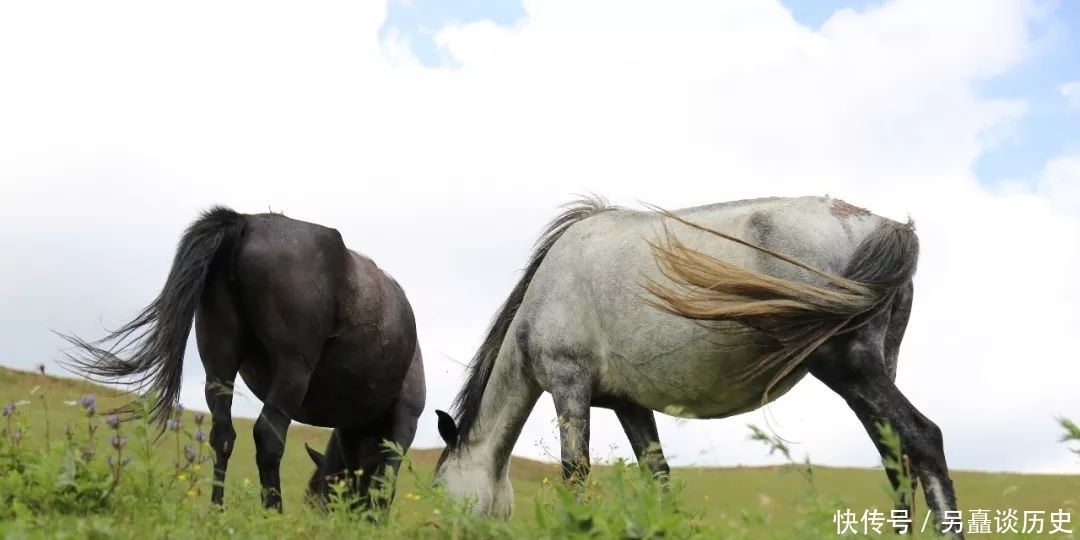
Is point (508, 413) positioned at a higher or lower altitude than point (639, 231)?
lower

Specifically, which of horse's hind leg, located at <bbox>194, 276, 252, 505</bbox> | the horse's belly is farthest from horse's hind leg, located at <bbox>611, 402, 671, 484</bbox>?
horse's hind leg, located at <bbox>194, 276, 252, 505</bbox>

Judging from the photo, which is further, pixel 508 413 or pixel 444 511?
pixel 508 413

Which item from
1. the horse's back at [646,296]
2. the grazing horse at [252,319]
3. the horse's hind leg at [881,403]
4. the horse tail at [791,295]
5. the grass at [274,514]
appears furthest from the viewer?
the grazing horse at [252,319]

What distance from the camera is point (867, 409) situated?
21.3 ft

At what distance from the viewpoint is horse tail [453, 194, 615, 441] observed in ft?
27.4

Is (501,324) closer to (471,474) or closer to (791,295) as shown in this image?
(471,474)

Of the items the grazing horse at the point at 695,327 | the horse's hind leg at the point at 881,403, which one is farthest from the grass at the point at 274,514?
the grazing horse at the point at 695,327

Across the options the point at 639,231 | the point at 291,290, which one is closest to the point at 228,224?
the point at 291,290

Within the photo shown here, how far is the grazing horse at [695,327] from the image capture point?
6.63 meters

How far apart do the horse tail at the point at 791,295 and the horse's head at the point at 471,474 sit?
6.61 feet

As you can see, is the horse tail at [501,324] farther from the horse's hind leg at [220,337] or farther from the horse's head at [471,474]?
the horse's hind leg at [220,337]

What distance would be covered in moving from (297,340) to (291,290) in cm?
36

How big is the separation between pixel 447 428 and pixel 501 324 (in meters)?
0.91

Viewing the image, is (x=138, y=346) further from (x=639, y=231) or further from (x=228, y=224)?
(x=639, y=231)
